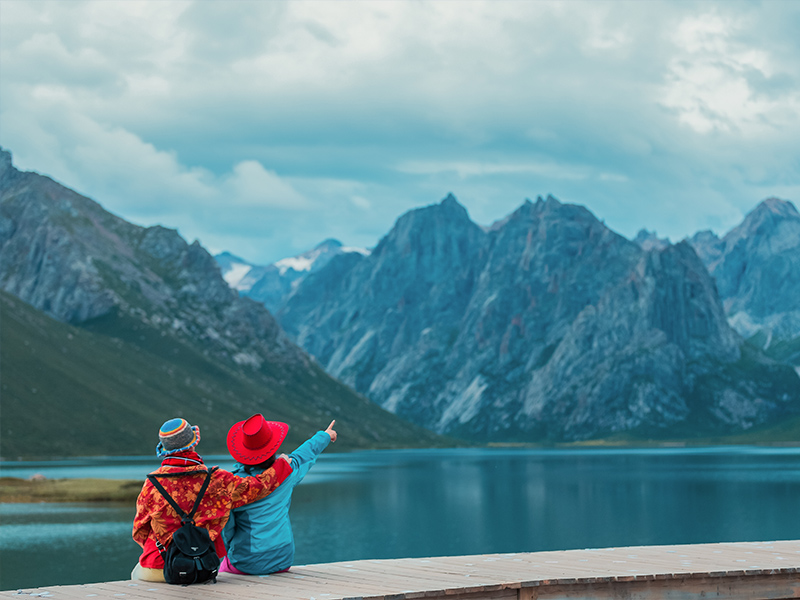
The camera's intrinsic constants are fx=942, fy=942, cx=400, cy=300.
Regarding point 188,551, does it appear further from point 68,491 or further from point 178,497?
point 68,491

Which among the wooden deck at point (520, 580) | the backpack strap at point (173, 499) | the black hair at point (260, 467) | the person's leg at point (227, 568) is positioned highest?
the black hair at point (260, 467)

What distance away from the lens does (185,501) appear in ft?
65.1

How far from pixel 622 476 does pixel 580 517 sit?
8076cm

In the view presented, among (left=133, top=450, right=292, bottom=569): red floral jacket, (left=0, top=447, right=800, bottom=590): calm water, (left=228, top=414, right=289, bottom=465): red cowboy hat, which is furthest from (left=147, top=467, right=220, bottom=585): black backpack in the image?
(left=0, top=447, right=800, bottom=590): calm water

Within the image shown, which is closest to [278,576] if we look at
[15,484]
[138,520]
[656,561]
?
[138,520]

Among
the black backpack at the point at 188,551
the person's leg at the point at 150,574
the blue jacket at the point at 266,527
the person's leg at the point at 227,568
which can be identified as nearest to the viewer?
the black backpack at the point at 188,551

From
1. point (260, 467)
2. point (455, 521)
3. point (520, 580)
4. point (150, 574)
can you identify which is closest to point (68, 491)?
point (455, 521)

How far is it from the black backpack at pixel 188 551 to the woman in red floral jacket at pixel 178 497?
123 mm

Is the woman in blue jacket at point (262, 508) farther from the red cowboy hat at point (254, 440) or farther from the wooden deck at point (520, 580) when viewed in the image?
the wooden deck at point (520, 580)

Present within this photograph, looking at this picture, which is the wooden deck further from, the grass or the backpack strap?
the grass

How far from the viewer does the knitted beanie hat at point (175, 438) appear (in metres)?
19.6

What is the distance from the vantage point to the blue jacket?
21672 mm

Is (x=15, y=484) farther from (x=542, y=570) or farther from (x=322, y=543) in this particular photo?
(x=542, y=570)

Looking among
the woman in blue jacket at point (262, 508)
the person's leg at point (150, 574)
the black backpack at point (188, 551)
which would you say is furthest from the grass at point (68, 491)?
the black backpack at point (188, 551)
